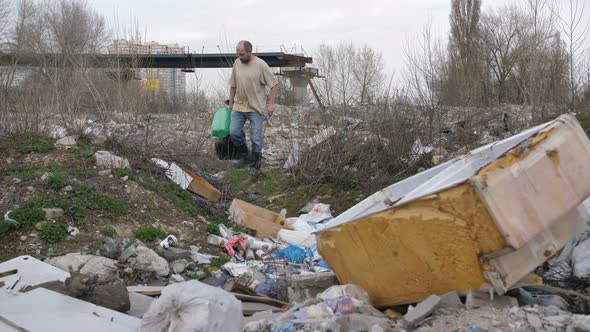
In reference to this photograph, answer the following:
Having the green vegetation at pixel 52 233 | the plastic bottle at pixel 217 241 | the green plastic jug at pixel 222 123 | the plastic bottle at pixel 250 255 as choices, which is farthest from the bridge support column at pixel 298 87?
the green vegetation at pixel 52 233

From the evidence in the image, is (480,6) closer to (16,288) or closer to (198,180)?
(198,180)

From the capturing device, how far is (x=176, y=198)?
567cm

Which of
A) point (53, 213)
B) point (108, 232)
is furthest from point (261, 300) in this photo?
point (53, 213)

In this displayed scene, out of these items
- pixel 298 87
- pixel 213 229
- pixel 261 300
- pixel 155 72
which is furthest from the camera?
pixel 298 87

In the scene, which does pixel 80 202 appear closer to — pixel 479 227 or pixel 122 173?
pixel 122 173

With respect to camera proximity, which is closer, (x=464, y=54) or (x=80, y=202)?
(x=80, y=202)

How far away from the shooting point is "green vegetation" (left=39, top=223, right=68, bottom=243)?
4266 mm

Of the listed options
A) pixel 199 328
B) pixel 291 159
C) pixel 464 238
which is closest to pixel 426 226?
pixel 464 238

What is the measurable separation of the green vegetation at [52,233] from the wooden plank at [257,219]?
1677 millimetres

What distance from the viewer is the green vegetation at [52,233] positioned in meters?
4.27

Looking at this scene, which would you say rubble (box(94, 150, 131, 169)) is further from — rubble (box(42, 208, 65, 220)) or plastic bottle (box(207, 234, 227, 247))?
plastic bottle (box(207, 234, 227, 247))

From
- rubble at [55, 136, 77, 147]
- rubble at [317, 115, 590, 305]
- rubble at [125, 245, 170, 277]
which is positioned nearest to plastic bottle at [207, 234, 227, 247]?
rubble at [125, 245, 170, 277]

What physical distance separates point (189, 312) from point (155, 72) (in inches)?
484

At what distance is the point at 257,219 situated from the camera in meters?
5.34
